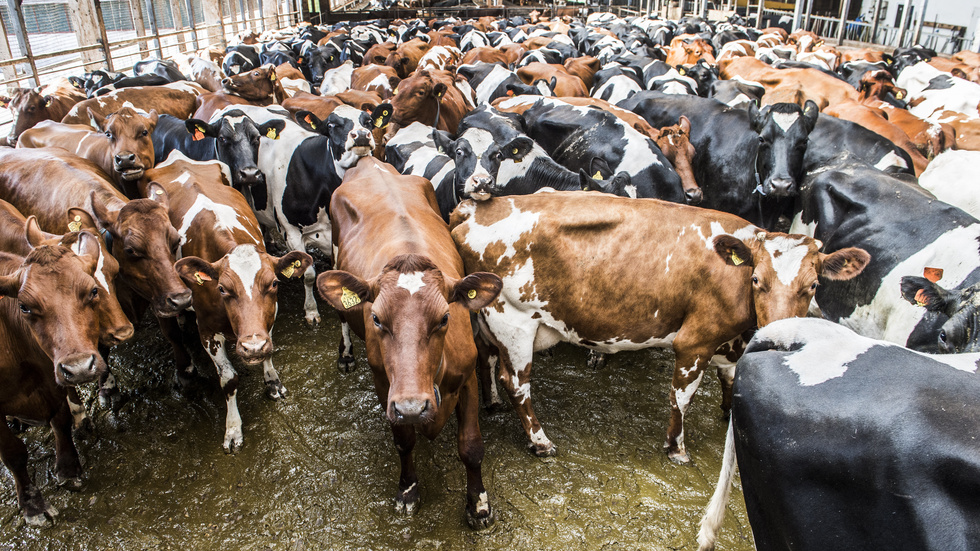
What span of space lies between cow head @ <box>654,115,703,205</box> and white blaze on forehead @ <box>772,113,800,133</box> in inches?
37.1

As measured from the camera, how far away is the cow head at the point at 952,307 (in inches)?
114

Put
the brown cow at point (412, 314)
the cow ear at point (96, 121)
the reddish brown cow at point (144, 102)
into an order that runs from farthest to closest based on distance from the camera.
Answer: the reddish brown cow at point (144, 102) → the cow ear at point (96, 121) → the brown cow at point (412, 314)

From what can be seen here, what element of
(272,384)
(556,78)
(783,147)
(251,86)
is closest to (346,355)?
(272,384)

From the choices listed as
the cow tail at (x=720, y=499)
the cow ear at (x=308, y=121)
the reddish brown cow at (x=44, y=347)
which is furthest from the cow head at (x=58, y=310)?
the cow ear at (x=308, y=121)

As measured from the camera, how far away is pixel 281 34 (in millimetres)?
22125

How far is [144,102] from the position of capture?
8594mm

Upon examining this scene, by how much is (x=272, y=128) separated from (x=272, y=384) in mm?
3108

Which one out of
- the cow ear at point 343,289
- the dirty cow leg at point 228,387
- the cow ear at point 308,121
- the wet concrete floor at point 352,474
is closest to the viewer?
the cow ear at point 343,289

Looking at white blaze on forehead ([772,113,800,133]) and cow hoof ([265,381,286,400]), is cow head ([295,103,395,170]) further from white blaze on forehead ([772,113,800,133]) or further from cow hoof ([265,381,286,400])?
white blaze on forehead ([772,113,800,133])

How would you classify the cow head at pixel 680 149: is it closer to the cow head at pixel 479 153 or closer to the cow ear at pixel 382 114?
the cow head at pixel 479 153

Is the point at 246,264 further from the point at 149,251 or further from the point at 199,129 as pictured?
the point at 199,129

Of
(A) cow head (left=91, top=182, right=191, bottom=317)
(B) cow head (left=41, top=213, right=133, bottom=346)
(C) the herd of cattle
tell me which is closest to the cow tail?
(C) the herd of cattle

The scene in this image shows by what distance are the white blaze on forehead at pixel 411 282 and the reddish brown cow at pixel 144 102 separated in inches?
260

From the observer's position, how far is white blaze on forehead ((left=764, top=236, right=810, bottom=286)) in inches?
129
